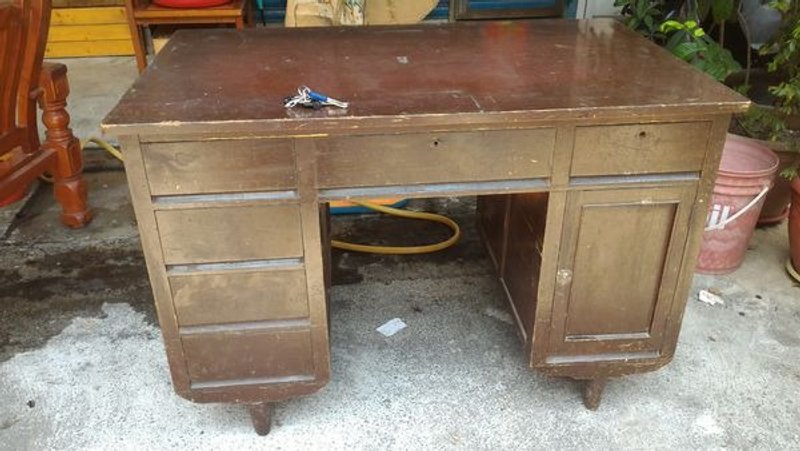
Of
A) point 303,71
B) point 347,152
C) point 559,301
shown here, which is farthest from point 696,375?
point 303,71

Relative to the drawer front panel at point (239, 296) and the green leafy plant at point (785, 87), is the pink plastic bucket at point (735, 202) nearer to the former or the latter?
the green leafy plant at point (785, 87)

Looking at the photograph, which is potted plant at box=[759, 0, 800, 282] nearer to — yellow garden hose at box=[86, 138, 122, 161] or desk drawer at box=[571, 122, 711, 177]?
desk drawer at box=[571, 122, 711, 177]

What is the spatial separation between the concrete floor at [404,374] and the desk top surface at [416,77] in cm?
86

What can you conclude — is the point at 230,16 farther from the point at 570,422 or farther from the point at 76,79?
the point at 570,422

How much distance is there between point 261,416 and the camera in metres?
1.71

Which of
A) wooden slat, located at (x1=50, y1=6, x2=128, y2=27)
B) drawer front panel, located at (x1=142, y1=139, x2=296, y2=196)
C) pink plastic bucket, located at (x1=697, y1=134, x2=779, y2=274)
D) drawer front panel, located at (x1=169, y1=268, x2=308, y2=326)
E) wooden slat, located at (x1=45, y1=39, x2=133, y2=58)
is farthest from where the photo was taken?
wooden slat, located at (x1=45, y1=39, x2=133, y2=58)

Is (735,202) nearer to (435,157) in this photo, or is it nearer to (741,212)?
(741,212)

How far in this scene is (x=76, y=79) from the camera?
4.34 meters

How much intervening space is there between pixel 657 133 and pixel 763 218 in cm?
Result: 159

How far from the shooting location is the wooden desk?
1.36 m

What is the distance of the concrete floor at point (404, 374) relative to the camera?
1.75 meters

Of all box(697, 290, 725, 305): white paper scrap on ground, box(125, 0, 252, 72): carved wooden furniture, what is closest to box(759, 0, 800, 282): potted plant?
box(697, 290, 725, 305): white paper scrap on ground

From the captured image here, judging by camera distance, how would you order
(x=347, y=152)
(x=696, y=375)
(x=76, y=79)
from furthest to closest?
(x=76, y=79)
(x=696, y=375)
(x=347, y=152)

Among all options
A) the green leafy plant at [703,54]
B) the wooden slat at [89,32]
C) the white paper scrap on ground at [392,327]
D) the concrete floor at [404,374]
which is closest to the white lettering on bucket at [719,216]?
the concrete floor at [404,374]
